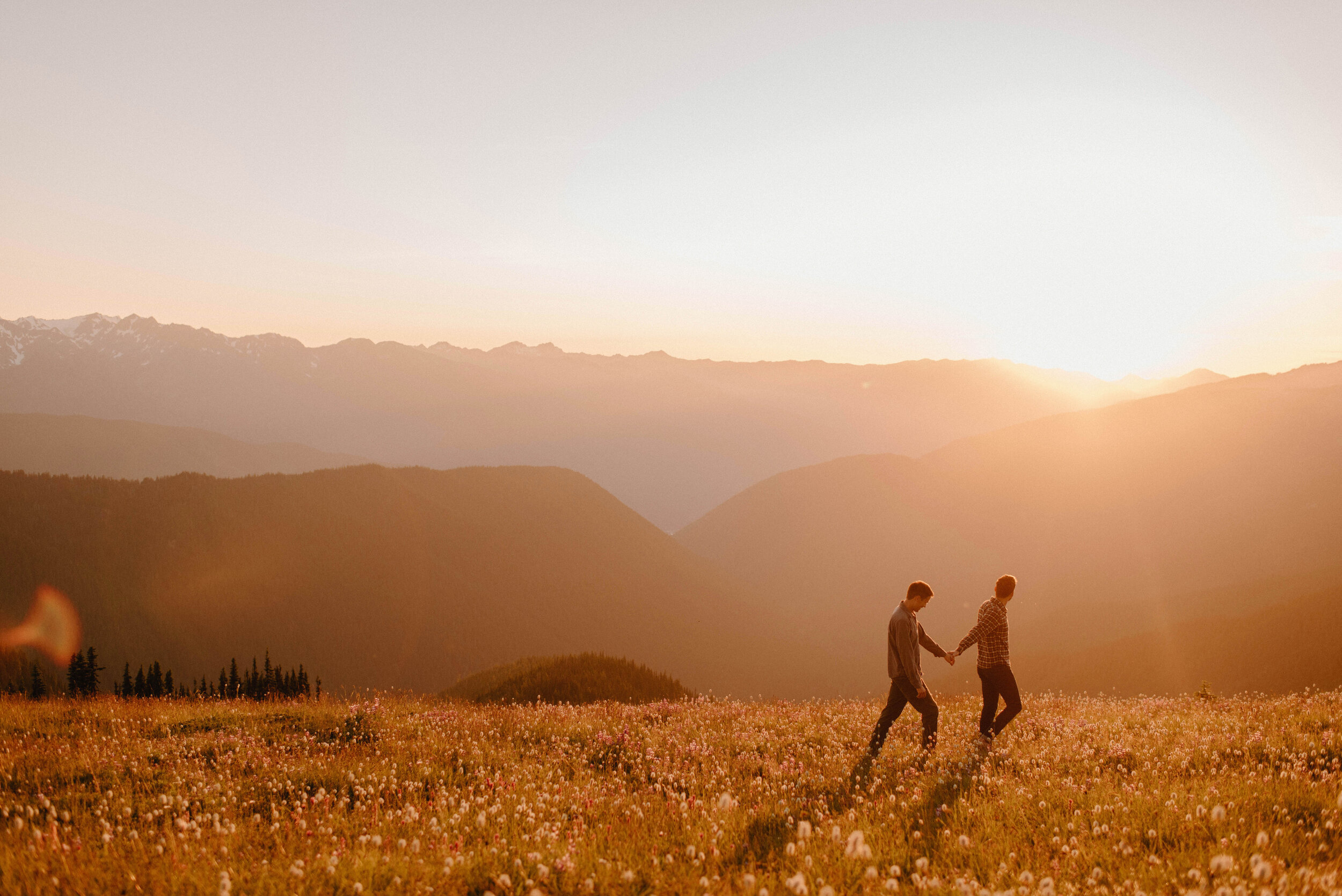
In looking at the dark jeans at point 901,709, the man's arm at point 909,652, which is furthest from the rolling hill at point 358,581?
the man's arm at point 909,652

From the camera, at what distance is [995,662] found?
10953 millimetres

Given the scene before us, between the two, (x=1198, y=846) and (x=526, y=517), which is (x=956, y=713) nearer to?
(x=1198, y=846)

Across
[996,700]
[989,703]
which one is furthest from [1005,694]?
[989,703]

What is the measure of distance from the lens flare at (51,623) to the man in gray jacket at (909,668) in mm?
157054

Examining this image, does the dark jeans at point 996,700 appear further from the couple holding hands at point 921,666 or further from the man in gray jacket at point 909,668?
the man in gray jacket at point 909,668

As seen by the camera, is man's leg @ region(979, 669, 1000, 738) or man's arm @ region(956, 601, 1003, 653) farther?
man's arm @ region(956, 601, 1003, 653)

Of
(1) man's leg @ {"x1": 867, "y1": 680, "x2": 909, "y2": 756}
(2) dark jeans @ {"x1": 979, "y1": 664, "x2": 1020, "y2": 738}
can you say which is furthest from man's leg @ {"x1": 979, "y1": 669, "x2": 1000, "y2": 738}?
(1) man's leg @ {"x1": 867, "y1": 680, "x2": 909, "y2": 756}

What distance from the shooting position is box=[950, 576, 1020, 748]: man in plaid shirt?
10.7 metres

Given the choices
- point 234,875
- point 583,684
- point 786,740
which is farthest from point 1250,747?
point 583,684

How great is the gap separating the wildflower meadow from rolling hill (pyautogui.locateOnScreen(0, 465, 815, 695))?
122276 mm

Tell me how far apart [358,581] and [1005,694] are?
16415 cm

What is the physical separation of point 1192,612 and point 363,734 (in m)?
165

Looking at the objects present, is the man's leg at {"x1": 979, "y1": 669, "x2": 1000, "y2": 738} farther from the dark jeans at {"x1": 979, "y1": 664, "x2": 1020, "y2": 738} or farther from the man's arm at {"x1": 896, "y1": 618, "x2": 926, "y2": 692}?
the man's arm at {"x1": 896, "y1": 618, "x2": 926, "y2": 692}

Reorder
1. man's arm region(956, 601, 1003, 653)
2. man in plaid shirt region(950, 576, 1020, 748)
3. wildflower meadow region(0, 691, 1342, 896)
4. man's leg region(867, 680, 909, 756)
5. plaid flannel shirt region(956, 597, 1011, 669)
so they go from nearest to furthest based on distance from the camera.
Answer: wildflower meadow region(0, 691, 1342, 896) < man's leg region(867, 680, 909, 756) < man in plaid shirt region(950, 576, 1020, 748) < plaid flannel shirt region(956, 597, 1011, 669) < man's arm region(956, 601, 1003, 653)
